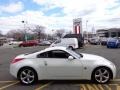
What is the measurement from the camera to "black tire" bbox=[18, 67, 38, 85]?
1134 cm

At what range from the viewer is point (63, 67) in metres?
11.2

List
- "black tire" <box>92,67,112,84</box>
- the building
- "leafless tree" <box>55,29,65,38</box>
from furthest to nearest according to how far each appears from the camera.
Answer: "leafless tree" <box>55,29,65,38</box> < the building < "black tire" <box>92,67,112,84</box>

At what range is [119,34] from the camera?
145 m

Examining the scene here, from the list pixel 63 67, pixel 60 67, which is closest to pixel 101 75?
pixel 63 67

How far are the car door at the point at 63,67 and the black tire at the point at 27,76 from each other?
21.2 inches

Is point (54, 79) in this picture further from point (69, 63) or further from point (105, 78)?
point (105, 78)

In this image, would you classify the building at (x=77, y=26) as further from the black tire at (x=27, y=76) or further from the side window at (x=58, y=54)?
the black tire at (x=27, y=76)

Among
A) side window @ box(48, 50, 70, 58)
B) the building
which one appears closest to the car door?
side window @ box(48, 50, 70, 58)

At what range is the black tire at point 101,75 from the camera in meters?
11.1

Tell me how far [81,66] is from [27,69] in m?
1.95

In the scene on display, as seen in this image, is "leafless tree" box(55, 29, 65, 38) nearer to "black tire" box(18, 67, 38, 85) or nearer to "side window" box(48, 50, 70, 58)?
"side window" box(48, 50, 70, 58)

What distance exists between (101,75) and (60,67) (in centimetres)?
148

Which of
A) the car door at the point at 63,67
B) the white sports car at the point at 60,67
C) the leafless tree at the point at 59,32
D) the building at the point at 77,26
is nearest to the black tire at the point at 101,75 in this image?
the white sports car at the point at 60,67

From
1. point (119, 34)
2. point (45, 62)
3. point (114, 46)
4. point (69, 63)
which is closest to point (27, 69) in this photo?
point (45, 62)
